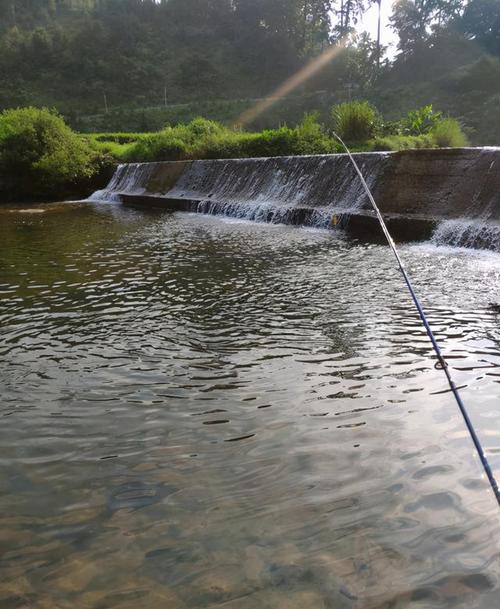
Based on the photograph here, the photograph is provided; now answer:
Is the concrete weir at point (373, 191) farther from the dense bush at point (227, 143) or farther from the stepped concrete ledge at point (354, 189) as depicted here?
the dense bush at point (227, 143)

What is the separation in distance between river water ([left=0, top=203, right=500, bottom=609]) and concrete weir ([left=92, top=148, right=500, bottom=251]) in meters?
3.72

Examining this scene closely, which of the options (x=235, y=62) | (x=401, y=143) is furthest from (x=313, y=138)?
(x=235, y=62)

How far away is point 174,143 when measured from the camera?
22.0 metres

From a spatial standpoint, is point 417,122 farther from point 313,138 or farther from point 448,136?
point 313,138

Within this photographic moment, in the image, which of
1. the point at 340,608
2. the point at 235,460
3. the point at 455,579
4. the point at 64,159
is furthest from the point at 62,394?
the point at 64,159

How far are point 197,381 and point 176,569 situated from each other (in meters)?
1.66

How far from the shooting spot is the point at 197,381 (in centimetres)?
336

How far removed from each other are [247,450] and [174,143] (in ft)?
70.2

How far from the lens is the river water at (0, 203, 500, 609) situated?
67.6 inches

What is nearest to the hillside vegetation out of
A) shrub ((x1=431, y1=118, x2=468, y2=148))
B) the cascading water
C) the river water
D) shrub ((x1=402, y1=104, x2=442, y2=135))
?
the cascading water

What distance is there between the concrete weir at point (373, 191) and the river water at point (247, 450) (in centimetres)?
372

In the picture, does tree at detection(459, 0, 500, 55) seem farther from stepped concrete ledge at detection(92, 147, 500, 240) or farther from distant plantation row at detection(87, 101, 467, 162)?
stepped concrete ledge at detection(92, 147, 500, 240)

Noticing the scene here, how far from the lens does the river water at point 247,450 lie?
1.72 metres

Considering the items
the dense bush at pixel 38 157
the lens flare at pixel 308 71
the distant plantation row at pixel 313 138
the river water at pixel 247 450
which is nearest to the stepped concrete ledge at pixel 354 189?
the distant plantation row at pixel 313 138
